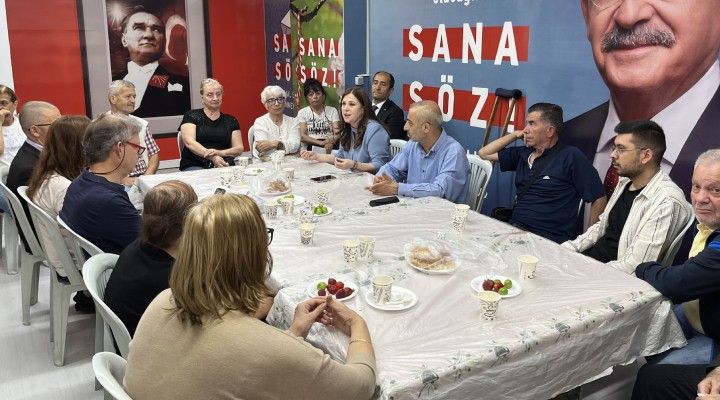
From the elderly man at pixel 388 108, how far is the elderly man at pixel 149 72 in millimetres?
3244

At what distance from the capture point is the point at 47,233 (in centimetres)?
290

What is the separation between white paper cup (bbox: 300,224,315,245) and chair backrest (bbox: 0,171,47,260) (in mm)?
1725

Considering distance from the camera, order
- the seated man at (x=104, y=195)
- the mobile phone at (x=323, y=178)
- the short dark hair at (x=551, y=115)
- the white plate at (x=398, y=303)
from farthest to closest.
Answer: the mobile phone at (x=323, y=178)
the short dark hair at (x=551, y=115)
the seated man at (x=104, y=195)
the white plate at (x=398, y=303)

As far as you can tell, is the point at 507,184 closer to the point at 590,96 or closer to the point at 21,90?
the point at 590,96

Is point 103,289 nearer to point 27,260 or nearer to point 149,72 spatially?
point 27,260

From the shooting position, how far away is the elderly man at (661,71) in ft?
10.8

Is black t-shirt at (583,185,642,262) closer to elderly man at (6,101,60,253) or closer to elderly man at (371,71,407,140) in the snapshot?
elderly man at (371,71,407,140)

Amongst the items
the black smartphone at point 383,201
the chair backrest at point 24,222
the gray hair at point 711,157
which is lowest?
the chair backrest at point 24,222

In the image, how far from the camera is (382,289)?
186cm

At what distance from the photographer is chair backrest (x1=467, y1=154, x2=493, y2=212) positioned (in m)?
3.80

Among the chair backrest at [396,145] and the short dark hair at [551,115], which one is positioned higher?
the short dark hair at [551,115]

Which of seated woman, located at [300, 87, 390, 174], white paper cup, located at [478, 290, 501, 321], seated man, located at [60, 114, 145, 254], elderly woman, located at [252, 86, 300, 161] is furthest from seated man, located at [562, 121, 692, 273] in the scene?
→ elderly woman, located at [252, 86, 300, 161]

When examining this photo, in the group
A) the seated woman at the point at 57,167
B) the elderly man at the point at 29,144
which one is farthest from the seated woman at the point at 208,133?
the seated woman at the point at 57,167

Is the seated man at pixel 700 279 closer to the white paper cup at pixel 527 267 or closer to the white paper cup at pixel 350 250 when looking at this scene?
the white paper cup at pixel 527 267
